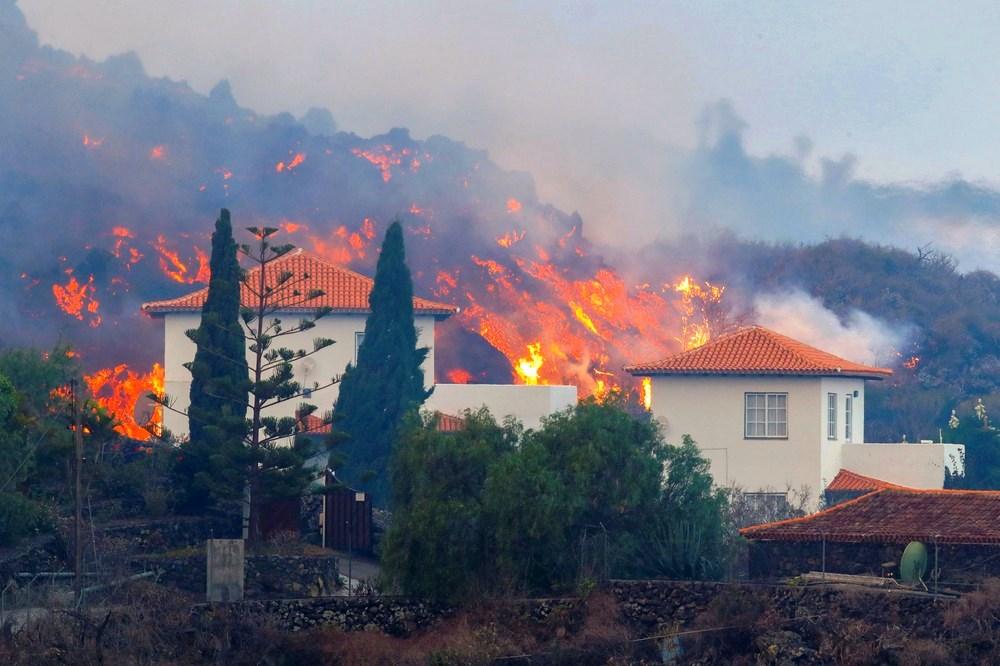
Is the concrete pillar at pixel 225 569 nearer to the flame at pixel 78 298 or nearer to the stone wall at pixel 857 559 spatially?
the stone wall at pixel 857 559

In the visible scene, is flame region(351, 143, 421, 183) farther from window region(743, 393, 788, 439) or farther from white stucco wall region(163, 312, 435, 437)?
window region(743, 393, 788, 439)

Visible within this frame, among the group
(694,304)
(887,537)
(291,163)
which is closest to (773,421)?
(887,537)

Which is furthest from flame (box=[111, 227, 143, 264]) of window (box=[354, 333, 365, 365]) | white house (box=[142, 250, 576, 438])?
window (box=[354, 333, 365, 365])

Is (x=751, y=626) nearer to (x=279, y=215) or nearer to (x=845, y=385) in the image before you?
(x=845, y=385)

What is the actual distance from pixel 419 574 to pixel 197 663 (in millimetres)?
4984

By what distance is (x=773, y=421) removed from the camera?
51.8m

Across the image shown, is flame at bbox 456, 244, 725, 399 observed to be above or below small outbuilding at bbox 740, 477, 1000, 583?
above

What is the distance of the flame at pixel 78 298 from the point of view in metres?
75.1

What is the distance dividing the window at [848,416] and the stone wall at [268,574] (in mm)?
20007

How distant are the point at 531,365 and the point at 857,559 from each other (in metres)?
40.0

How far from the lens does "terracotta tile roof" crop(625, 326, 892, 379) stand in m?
51.4

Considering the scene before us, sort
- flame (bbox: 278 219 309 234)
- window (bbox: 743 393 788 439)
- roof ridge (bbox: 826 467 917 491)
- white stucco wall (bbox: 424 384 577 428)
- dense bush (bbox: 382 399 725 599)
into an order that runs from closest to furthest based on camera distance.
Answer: dense bush (bbox: 382 399 725 599), roof ridge (bbox: 826 467 917 491), window (bbox: 743 393 788 439), white stucco wall (bbox: 424 384 577 428), flame (bbox: 278 219 309 234)

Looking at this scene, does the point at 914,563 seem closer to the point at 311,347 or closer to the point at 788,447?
the point at 788,447

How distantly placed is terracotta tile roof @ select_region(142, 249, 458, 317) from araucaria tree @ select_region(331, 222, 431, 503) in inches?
159
